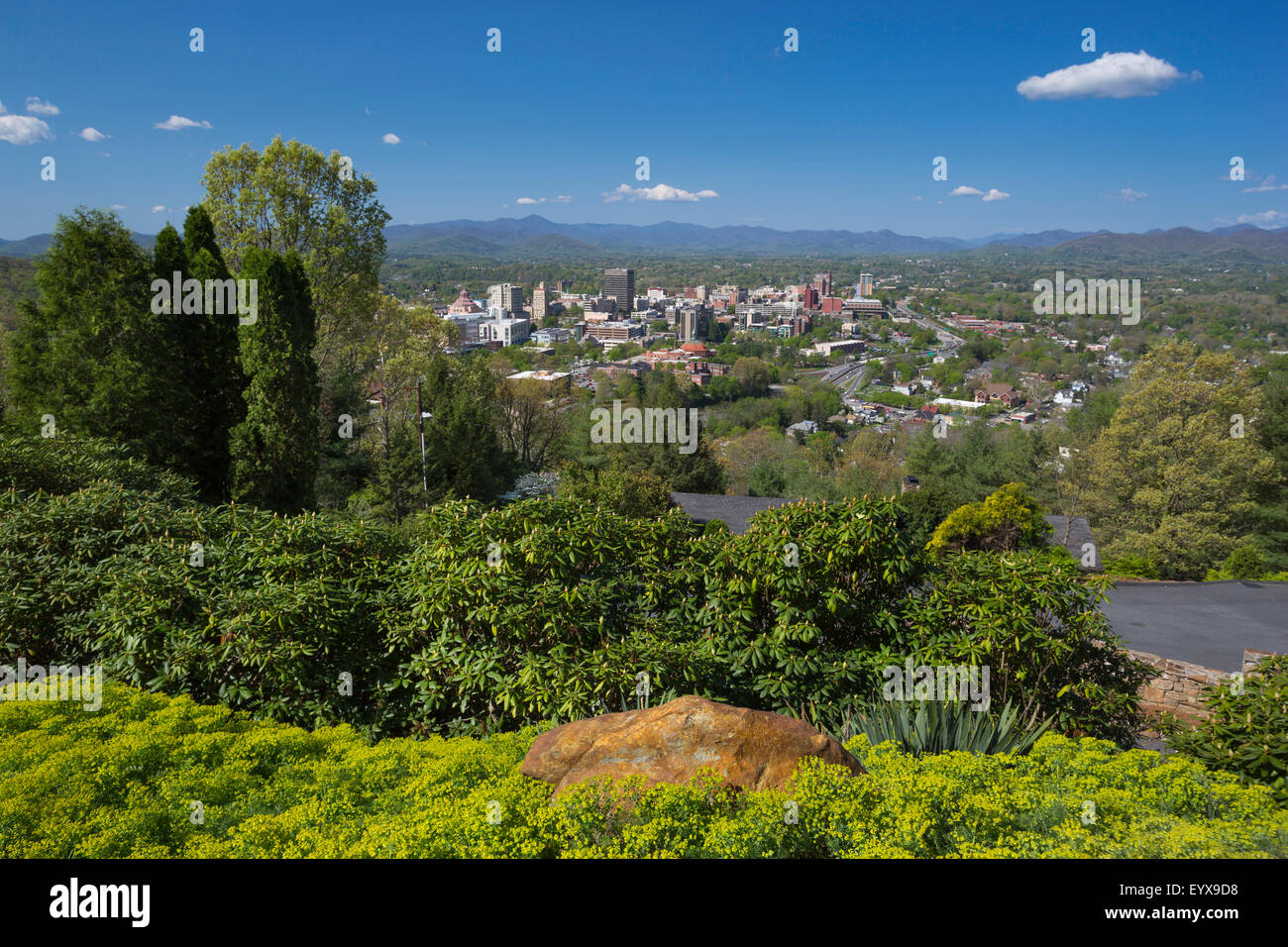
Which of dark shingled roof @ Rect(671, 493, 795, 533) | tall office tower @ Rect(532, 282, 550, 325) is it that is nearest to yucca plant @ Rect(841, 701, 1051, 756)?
dark shingled roof @ Rect(671, 493, 795, 533)

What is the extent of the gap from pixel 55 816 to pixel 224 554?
110 inches

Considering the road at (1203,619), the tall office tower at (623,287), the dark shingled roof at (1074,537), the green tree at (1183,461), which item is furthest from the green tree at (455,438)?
the tall office tower at (623,287)

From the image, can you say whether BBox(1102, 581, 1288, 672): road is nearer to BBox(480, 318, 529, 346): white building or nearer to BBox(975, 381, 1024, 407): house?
BBox(975, 381, 1024, 407): house

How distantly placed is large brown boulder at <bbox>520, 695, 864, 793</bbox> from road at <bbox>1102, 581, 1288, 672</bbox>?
7.89m

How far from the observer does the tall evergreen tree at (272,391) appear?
1313cm

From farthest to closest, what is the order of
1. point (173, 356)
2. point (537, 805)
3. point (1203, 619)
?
point (173, 356) < point (1203, 619) < point (537, 805)

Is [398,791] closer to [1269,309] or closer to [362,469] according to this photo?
[362,469]

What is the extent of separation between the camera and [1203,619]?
1258cm

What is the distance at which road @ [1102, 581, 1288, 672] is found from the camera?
1102 centimetres

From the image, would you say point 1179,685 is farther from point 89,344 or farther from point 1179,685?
point 89,344

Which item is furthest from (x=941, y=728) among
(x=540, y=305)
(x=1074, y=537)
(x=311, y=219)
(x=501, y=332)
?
(x=540, y=305)

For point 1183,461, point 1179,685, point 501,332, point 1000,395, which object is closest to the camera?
point 1179,685

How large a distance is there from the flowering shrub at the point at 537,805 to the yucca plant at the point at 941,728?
45 cm

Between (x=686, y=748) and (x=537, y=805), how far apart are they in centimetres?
88
